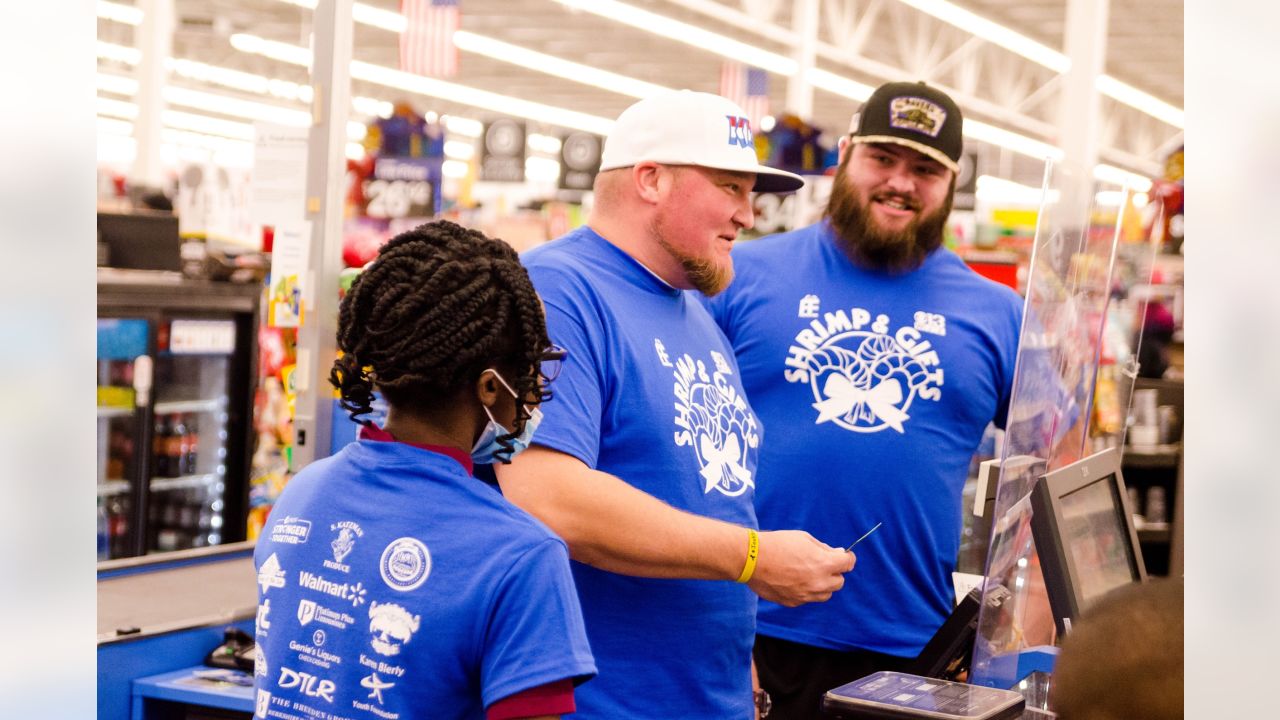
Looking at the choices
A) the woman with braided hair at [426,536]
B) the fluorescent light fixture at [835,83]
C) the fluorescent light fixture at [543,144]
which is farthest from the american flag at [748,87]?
the woman with braided hair at [426,536]

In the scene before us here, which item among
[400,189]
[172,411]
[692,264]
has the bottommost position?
[172,411]

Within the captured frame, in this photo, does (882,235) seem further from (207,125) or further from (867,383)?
(207,125)

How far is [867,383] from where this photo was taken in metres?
2.73

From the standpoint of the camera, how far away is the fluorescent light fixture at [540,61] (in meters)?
16.5

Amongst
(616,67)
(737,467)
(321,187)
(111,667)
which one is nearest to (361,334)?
(737,467)

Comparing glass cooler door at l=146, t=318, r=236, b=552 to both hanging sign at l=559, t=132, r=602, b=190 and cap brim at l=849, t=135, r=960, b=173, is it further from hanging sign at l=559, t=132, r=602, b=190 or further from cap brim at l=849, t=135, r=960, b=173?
hanging sign at l=559, t=132, r=602, b=190

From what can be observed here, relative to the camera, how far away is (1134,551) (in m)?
2.09

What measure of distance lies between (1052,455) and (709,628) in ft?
2.01

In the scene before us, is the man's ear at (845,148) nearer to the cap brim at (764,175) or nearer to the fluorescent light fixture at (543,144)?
the cap brim at (764,175)

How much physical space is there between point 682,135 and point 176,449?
206 inches

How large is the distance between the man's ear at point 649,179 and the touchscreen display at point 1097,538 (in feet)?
2.83

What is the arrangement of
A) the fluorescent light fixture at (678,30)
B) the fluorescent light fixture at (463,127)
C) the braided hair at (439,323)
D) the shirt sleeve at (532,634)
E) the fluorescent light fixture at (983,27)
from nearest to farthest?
the shirt sleeve at (532,634) → the braided hair at (439,323) → the fluorescent light fixture at (678,30) → the fluorescent light fixture at (983,27) → the fluorescent light fixture at (463,127)

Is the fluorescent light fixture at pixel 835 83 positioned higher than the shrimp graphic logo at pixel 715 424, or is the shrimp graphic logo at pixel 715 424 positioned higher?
the fluorescent light fixture at pixel 835 83

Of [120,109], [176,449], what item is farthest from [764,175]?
[120,109]
